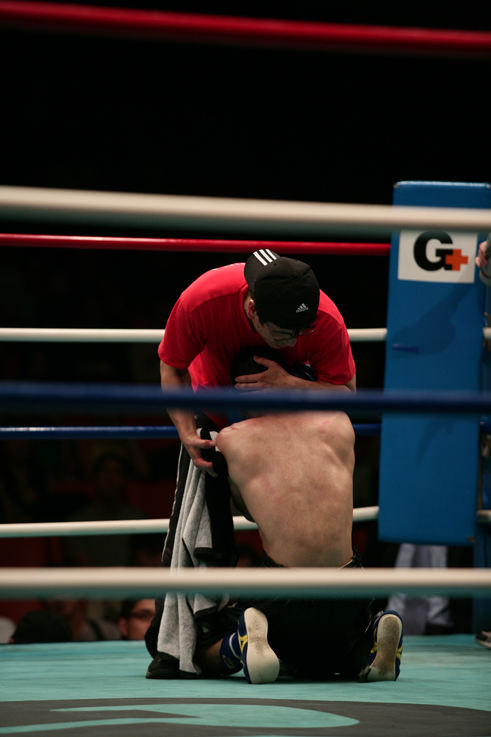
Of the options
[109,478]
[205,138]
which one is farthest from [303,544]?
[205,138]

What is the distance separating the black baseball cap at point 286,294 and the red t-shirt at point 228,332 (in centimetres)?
13

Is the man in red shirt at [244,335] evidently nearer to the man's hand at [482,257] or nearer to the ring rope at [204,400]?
the man's hand at [482,257]

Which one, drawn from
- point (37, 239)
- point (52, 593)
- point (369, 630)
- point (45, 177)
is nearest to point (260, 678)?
point (369, 630)

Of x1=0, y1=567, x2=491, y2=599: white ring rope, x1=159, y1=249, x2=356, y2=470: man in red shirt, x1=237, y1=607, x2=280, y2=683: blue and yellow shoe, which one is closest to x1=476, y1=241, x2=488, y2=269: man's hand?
x1=159, y1=249, x2=356, y2=470: man in red shirt

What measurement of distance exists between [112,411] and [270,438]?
75cm

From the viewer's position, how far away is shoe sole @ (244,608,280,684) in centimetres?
125

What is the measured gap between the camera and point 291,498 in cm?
134

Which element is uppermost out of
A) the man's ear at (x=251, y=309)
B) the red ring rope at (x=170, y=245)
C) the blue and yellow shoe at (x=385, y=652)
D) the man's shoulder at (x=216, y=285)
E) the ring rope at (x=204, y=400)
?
the red ring rope at (x=170, y=245)

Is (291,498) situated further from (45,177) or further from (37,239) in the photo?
(45,177)

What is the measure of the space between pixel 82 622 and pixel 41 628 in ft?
1.85

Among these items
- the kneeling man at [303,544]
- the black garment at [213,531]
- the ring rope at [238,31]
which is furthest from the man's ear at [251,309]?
the ring rope at [238,31]

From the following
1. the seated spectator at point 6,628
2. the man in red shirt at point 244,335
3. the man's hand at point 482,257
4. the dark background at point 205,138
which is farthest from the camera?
the dark background at point 205,138

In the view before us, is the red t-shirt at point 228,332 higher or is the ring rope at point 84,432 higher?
the red t-shirt at point 228,332

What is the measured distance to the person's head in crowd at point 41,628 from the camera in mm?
2082
